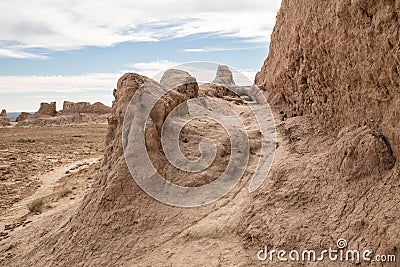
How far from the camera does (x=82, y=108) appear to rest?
153 feet

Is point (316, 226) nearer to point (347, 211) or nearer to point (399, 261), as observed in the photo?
point (347, 211)

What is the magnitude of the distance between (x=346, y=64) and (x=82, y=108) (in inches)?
1813

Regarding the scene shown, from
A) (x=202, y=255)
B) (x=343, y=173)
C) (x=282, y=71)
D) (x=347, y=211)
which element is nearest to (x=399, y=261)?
(x=347, y=211)

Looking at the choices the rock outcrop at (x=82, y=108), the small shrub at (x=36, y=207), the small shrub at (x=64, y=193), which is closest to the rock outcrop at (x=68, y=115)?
the rock outcrop at (x=82, y=108)

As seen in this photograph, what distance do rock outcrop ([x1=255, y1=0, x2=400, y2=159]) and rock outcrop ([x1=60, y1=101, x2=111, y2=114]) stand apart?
4392cm

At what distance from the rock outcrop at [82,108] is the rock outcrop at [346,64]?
43919mm

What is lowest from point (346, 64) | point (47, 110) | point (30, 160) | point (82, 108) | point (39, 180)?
point (39, 180)

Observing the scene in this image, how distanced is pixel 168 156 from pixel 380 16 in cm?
289

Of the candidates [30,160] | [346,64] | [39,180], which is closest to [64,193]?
[39,180]

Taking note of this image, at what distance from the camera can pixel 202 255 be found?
11.6ft

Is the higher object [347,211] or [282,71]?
[282,71]

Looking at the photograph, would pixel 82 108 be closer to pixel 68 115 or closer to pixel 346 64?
pixel 68 115

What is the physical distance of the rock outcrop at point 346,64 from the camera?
3152 millimetres

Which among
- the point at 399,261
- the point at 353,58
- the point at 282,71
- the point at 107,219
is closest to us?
the point at 399,261
